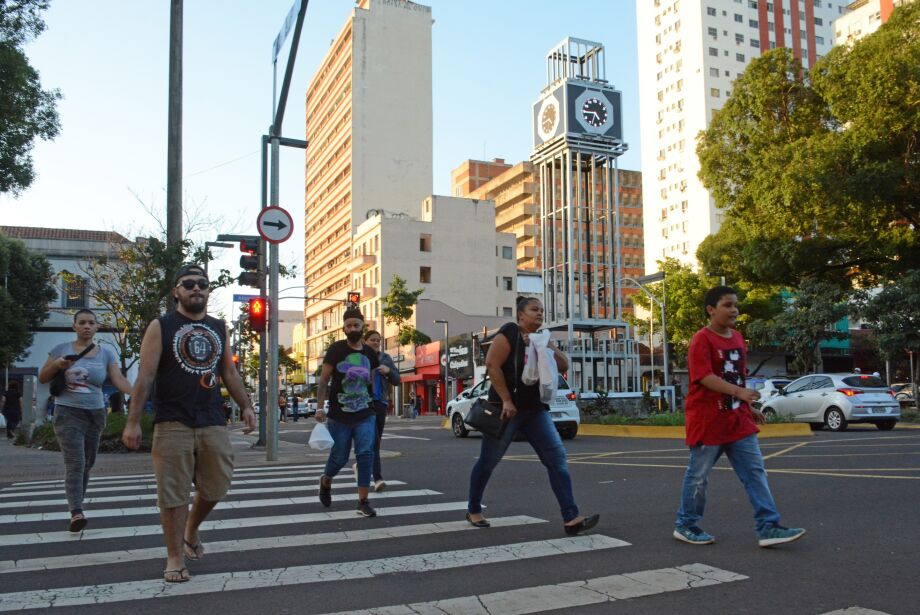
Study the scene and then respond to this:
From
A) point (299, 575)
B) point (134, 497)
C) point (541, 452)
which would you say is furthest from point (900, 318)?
point (299, 575)

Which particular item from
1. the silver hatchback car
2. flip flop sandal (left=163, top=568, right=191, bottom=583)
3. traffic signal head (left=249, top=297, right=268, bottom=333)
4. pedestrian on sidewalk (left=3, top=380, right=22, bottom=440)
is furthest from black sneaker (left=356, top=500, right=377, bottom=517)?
pedestrian on sidewalk (left=3, top=380, right=22, bottom=440)

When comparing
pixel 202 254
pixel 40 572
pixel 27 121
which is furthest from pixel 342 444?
pixel 27 121

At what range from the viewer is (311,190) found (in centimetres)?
11306

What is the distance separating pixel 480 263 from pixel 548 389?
76509 millimetres

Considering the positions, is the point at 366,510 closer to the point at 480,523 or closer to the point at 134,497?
the point at 480,523

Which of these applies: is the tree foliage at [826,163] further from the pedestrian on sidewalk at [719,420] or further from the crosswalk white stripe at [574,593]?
the crosswalk white stripe at [574,593]

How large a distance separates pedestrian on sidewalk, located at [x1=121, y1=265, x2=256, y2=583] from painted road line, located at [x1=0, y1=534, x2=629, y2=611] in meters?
0.22

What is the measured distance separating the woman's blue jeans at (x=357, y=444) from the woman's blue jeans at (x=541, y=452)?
1240 millimetres

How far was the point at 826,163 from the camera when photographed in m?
31.8

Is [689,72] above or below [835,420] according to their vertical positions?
above

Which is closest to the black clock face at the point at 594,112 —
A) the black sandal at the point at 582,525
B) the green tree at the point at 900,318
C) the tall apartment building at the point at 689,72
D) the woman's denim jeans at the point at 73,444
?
the green tree at the point at 900,318

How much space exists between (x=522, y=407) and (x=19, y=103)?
15338mm

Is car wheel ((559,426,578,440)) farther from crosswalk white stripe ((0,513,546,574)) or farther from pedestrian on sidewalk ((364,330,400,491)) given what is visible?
crosswalk white stripe ((0,513,546,574))

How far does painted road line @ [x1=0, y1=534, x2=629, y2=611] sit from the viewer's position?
4.69m
